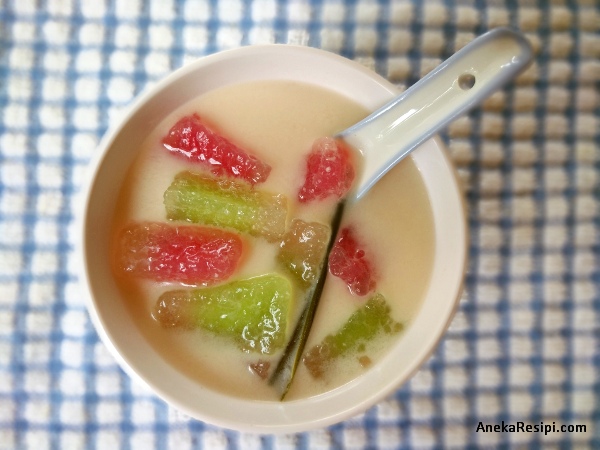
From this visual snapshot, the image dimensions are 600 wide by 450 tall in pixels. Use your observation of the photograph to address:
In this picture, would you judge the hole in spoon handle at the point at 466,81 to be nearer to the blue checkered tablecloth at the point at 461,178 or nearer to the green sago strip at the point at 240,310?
the blue checkered tablecloth at the point at 461,178

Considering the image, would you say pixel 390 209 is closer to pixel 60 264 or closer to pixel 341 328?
pixel 341 328

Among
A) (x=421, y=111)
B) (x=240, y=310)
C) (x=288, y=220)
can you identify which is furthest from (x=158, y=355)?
(x=421, y=111)

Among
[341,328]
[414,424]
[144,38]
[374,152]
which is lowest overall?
[414,424]

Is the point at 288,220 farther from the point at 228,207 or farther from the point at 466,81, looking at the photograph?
the point at 466,81

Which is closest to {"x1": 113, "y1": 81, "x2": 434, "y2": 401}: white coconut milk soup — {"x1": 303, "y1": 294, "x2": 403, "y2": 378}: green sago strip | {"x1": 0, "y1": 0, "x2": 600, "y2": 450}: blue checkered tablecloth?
{"x1": 303, "y1": 294, "x2": 403, "y2": 378}: green sago strip

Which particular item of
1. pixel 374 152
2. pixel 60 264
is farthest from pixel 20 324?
pixel 374 152

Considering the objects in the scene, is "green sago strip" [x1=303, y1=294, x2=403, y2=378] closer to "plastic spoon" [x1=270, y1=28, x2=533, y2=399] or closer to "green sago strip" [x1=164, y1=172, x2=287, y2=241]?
"plastic spoon" [x1=270, y1=28, x2=533, y2=399]
